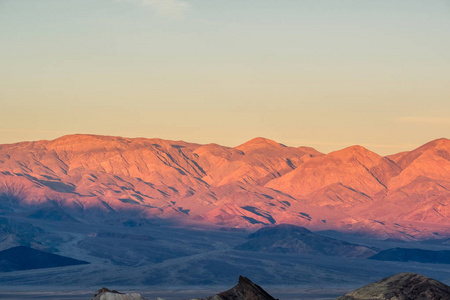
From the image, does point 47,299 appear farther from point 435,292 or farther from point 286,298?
point 435,292

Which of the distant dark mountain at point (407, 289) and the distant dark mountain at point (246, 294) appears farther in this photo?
the distant dark mountain at point (407, 289)

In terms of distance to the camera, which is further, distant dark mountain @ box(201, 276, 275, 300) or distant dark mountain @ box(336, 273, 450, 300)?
distant dark mountain @ box(336, 273, 450, 300)

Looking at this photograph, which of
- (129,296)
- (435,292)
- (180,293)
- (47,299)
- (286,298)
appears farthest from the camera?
(180,293)

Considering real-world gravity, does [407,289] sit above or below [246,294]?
above

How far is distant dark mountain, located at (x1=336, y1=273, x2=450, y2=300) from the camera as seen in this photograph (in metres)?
26.5

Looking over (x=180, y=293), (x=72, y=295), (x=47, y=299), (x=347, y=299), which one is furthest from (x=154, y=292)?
(x=347, y=299)

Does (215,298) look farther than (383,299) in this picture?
No

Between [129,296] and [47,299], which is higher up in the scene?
[129,296]

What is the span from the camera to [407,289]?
27078 mm

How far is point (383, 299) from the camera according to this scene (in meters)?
27.0

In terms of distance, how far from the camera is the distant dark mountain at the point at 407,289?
26.5 metres

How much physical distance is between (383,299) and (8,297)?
16007 centimetres

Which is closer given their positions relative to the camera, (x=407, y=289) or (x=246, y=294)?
(x=246, y=294)

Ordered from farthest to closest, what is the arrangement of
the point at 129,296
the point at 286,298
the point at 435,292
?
the point at 286,298 → the point at 435,292 → the point at 129,296
